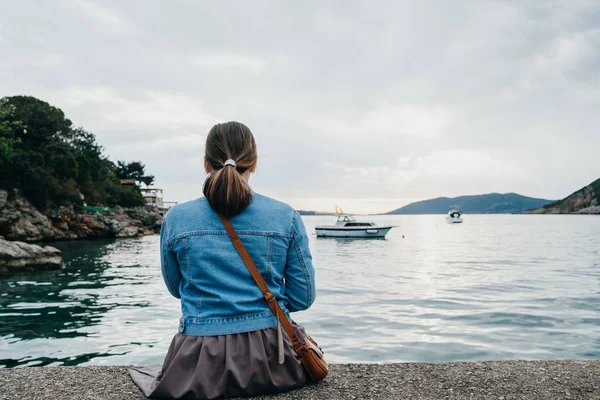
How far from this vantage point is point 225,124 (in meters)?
2.92

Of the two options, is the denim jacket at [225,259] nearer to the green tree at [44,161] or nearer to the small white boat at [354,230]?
the green tree at [44,161]

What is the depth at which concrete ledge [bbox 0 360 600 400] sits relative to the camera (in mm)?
3125

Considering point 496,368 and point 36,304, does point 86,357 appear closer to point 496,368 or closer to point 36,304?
point 36,304

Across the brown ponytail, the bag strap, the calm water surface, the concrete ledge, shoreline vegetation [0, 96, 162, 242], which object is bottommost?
the calm water surface

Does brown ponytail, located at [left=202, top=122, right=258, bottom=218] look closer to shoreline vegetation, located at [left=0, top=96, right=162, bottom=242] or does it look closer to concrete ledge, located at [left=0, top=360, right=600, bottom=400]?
concrete ledge, located at [left=0, top=360, right=600, bottom=400]

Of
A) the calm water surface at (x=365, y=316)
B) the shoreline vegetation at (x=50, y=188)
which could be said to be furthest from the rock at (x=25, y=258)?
the shoreline vegetation at (x=50, y=188)

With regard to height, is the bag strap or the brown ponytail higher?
the brown ponytail

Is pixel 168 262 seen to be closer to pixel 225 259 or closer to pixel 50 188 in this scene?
pixel 225 259

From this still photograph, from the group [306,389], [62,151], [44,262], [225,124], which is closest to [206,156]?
[225,124]

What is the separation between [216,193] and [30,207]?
4293 centimetres

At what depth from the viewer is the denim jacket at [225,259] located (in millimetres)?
2846

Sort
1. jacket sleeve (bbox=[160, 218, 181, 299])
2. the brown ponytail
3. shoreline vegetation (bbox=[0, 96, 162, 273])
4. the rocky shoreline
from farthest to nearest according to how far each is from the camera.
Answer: shoreline vegetation (bbox=[0, 96, 162, 273]) → the rocky shoreline → jacket sleeve (bbox=[160, 218, 181, 299]) → the brown ponytail

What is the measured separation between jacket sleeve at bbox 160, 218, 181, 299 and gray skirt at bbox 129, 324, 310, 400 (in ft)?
1.18

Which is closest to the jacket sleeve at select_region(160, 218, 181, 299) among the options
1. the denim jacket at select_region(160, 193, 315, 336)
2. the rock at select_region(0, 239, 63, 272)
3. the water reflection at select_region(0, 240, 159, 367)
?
the denim jacket at select_region(160, 193, 315, 336)
